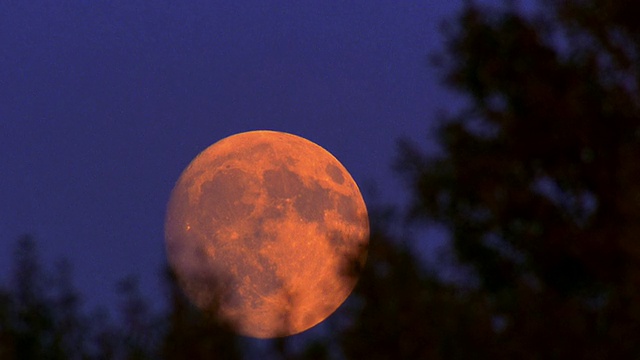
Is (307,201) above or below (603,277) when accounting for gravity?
above

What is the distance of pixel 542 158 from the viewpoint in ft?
42.9

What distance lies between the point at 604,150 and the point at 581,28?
175 cm

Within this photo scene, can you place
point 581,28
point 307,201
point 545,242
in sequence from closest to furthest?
point 545,242
point 581,28
point 307,201

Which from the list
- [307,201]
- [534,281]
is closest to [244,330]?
[534,281]

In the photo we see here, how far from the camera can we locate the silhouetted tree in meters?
11.9

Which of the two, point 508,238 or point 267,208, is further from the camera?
point 267,208

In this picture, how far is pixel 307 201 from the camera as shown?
2475cm

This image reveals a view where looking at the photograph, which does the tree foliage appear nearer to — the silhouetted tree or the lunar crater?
the silhouetted tree

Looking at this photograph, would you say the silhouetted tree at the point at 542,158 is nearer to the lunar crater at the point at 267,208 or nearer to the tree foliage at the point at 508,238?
the tree foliage at the point at 508,238

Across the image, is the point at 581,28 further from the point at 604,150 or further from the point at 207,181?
the point at 207,181

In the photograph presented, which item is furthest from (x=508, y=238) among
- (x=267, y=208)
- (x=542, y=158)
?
(x=267, y=208)

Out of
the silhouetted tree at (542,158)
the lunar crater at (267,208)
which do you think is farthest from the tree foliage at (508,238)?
the lunar crater at (267,208)

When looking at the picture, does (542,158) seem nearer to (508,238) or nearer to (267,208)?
(508,238)

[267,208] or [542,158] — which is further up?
[267,208]
